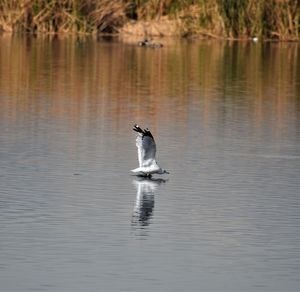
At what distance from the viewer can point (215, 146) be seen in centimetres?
1662

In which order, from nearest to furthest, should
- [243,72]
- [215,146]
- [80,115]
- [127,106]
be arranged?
1. [215,146]
2. [80,115]
3. [127,106]
4. [243,72]

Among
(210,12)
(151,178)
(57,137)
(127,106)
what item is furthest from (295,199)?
(210,12)

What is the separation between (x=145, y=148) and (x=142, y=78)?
12.4 m

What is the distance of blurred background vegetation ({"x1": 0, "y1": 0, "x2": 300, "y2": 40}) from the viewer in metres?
35.8

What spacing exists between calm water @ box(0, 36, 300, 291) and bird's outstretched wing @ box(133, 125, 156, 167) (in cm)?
23

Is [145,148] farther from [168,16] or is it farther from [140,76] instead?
[168,16]

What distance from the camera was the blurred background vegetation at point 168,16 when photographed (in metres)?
35.8

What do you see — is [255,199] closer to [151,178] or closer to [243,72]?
[151,178]

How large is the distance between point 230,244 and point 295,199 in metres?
2.25

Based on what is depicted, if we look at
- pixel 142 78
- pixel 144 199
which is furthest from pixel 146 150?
pixel 142 78

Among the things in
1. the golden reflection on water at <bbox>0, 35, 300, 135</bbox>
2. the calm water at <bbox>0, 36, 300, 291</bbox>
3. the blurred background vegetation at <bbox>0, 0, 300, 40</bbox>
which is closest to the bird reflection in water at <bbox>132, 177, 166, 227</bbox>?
the calm water at <bbox>0, 36, 300, 291</bbox>

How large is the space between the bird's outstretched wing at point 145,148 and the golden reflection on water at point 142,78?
493 cm

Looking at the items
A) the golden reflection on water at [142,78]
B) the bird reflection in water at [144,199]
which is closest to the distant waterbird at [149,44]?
the golden reflection on water at [142,78]

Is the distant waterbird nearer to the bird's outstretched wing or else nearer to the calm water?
the calm water
